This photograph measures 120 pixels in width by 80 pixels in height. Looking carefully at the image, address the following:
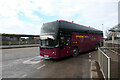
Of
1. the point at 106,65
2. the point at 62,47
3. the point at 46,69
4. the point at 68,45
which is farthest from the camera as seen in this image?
the point at 68,45

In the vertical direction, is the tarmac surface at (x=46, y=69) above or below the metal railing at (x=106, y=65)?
below

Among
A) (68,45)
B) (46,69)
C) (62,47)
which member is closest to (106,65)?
(46,69)

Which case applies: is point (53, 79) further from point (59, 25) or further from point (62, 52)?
point (59, 25)

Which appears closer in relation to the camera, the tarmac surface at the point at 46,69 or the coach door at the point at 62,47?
the tarmac surface at the point at 46,69

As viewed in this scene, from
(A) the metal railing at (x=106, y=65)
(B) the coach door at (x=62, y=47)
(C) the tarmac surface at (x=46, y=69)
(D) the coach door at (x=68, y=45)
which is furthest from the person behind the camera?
(D) the coach door at (x=68, y=45)

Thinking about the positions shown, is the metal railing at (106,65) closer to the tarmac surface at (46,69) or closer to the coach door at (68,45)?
the tarmac surface at (46,69)

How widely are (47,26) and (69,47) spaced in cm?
291

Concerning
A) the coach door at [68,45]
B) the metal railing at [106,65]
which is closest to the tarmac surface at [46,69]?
the metal railing at [106,65]

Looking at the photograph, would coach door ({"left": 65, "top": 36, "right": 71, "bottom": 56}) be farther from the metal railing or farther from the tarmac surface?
the metal railing

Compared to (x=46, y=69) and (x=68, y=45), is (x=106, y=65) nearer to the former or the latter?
(x=46, y=69)

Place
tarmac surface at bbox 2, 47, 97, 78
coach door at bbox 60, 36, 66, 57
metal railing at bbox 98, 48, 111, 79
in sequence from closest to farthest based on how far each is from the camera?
metal railing at bbox 98, 48, 111, 79
tarmac surface at bbox 2, 47, 97, 78
coach door at bbox 60, 36, 66, 57

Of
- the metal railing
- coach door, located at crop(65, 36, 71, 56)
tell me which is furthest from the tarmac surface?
coach door, located at crop(65, 36, 71, 56)

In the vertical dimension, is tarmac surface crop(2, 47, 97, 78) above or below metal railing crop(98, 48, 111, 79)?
below

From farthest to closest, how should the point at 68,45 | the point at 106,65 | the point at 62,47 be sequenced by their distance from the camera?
the point at 68,45 → the point at 62,47 → the point at 106,65
